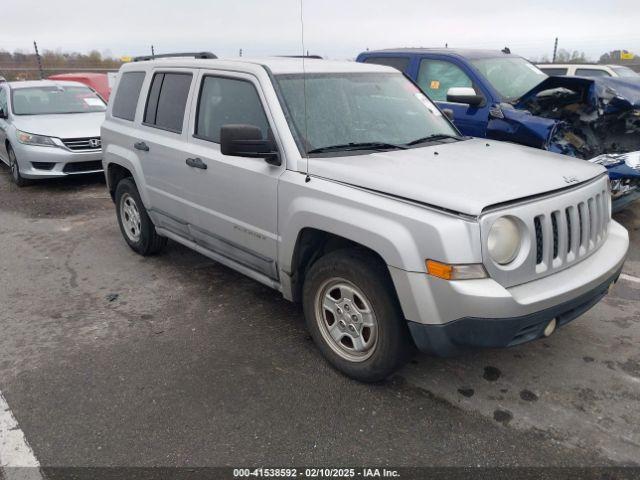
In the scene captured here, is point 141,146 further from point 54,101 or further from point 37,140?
point 54,101

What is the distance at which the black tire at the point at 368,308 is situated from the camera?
2908 millimetres

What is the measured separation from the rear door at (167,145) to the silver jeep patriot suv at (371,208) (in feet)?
0.06

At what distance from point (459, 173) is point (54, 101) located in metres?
8.60

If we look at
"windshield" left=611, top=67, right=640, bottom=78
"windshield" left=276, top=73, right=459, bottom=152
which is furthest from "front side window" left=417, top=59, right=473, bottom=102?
"windshield" left=611, top=67, right=640, bottom=78

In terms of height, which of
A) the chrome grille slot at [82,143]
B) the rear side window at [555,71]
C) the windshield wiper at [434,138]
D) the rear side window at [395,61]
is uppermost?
the rear side window at [395,61]

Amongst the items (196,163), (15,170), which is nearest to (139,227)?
(196,163)

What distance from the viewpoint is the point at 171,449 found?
2717 millimetres

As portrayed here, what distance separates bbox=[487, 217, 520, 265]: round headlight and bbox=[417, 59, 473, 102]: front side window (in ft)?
14.8

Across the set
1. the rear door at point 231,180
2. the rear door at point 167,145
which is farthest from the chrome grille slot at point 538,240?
the rear door at point 167,145

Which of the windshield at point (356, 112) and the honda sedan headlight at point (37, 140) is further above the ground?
the windshield at point (356, 112)

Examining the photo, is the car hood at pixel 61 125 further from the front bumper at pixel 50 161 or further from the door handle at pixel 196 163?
the door handle at pixel 196 163

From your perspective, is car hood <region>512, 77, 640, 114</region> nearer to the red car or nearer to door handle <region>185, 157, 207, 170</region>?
door handle <region>185, 157, 207, 170</region>

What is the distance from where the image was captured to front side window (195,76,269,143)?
366cm

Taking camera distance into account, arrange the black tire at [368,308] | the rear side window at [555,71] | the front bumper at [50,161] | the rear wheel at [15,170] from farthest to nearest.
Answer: the rear side window at [555,71] → the rear wheel at [15,170] → the front bumper at [50,161] → the black tire at [368,308]
